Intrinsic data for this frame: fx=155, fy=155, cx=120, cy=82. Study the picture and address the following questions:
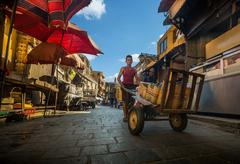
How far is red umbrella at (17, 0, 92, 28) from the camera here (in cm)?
380

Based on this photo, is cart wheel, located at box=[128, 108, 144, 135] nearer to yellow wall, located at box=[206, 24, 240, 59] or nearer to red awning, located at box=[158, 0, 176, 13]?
yellow wall, located at box=[206, 24, 240, 59]

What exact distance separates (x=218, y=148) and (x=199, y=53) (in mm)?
6496

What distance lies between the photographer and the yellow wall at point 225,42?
16.7 ft

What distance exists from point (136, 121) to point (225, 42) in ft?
15.6

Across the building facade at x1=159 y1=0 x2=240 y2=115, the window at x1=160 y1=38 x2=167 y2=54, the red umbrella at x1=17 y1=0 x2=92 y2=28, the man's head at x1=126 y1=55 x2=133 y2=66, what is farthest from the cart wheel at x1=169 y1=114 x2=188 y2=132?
the window at x1=160 y1=38 x2=167 y2=54

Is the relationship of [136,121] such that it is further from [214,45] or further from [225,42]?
[214,45]

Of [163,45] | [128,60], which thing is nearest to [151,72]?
[163,45]

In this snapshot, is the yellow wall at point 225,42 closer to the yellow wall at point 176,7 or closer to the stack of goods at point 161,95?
the yellow wall at point 176,7

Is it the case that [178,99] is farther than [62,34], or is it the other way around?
[62,34]

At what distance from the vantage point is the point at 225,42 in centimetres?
565

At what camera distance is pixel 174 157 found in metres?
2.05

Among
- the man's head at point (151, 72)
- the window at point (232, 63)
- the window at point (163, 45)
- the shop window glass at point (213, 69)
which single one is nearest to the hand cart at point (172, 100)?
the window at point (232, 63)

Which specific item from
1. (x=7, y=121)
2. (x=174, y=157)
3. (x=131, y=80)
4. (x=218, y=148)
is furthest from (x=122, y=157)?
(x=7, y=121)

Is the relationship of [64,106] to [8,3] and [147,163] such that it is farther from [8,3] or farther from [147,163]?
[147,163]
